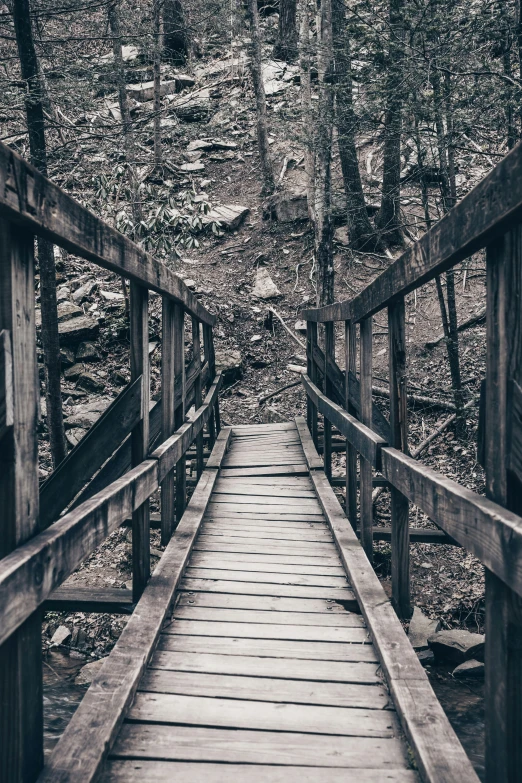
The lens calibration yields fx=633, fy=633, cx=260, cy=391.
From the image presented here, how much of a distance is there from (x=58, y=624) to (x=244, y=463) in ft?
7.75

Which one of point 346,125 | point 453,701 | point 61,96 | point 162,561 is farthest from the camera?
point 346,125

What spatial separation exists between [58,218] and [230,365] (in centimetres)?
964

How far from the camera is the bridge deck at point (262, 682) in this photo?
193 centimetres

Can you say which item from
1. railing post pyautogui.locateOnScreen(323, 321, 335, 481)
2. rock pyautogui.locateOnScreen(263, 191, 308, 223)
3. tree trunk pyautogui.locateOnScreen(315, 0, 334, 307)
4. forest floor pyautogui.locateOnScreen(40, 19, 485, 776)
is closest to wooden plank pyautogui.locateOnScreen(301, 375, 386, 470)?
railing post pyautogui.locateOnScreen(323, 321, 335, 481)

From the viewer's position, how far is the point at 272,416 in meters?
10.4

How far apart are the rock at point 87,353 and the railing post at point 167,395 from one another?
7386 mm

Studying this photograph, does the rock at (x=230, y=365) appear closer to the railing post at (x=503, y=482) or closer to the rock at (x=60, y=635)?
the rock at (x=60, y=635)

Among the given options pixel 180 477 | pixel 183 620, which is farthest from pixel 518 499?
pixel 180 477

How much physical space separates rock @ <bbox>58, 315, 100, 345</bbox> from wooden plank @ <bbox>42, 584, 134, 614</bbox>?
8305 millimetres

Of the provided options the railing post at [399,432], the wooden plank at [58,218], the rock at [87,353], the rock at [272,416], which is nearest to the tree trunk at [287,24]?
the rock at [87,353]

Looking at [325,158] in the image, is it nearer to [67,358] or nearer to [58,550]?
[67,358]

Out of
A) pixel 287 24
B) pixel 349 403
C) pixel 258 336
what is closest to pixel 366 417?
pixel 349 403

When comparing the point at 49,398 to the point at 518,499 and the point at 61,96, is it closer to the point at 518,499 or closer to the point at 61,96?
the point at 61,96

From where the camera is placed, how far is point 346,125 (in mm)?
8656
